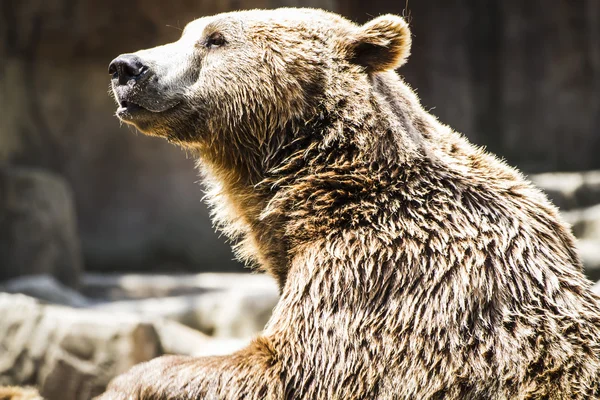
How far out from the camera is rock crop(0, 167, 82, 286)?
32.0 ft

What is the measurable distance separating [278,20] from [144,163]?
30.4ft

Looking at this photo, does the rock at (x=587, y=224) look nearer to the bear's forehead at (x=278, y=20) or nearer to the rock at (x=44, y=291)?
the rock at (x=44, y=291)

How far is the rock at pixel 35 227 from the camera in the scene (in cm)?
974

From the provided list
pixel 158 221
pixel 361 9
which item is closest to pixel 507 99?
pixel 361 9

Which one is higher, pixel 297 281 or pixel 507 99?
pixel 507 99

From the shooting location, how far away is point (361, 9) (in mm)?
15328

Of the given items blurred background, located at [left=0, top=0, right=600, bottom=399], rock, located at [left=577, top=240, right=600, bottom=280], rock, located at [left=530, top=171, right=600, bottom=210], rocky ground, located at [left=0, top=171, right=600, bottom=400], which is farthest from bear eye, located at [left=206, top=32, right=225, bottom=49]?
rock, located at [left=530, top=171, right=600, bottom=210]

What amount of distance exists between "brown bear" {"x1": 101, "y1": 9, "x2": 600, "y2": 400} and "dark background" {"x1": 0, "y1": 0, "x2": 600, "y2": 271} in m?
6.15

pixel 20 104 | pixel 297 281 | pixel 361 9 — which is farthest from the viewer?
pixel 361 9

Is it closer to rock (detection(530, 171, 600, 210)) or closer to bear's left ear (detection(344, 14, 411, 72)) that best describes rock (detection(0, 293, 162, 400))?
bear's left ear (detection(344, 14, 411, 72))

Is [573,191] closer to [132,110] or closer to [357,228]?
[357,228]

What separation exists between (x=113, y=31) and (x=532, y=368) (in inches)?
405

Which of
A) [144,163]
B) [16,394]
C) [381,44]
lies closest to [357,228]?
[381,44]

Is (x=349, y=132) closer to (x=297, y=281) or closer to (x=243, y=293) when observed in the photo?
(x=297, y=281)
